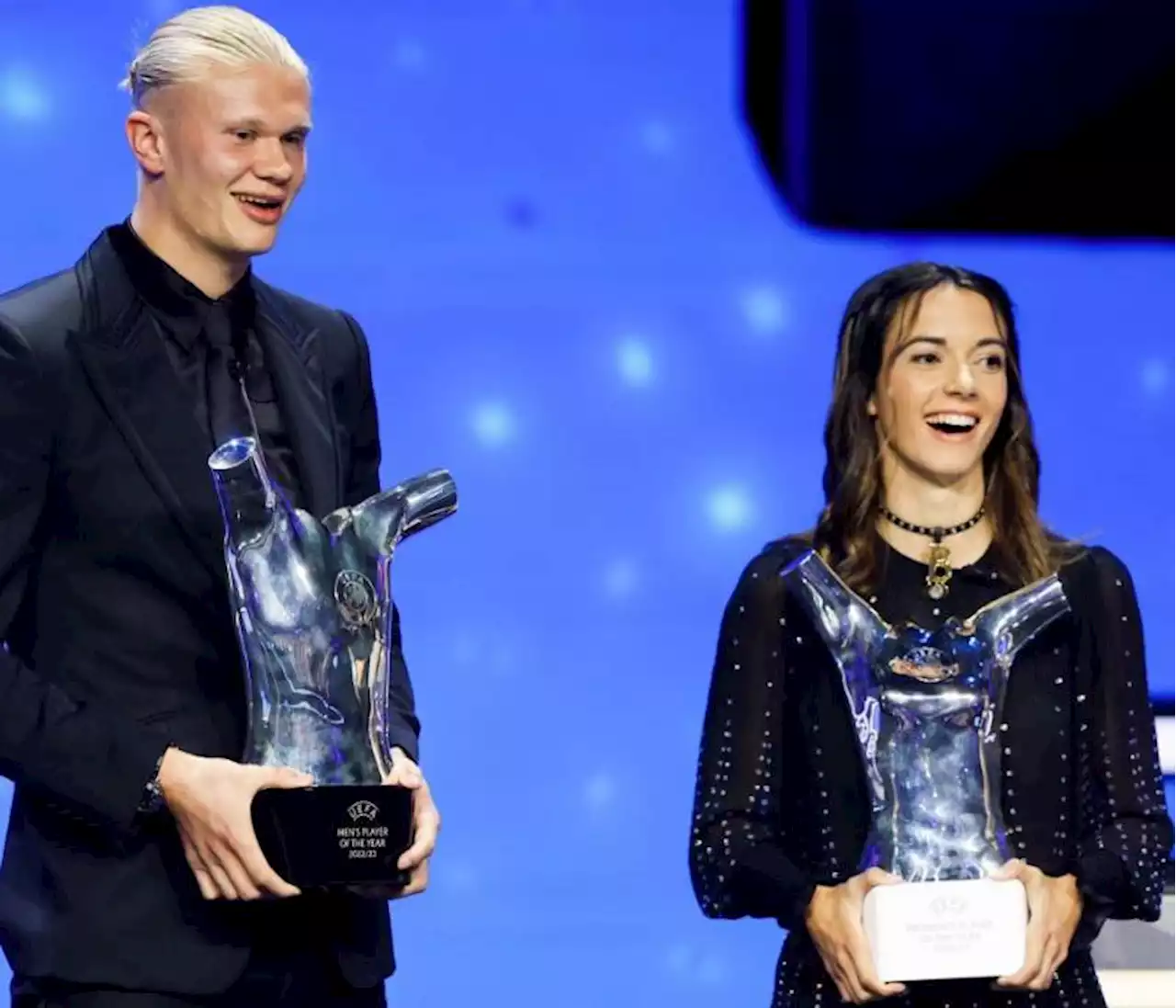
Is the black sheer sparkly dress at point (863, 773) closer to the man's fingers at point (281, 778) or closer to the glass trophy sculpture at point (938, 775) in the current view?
the glass trophy sculpture at point (938, 775)

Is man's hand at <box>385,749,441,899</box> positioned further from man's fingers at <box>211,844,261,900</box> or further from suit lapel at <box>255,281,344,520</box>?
suit lapel at <box>255,281,344,520</box>

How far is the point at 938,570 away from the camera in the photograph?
195 cm

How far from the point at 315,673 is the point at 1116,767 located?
727 millimetres

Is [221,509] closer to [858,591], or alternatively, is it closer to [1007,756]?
[858,591]

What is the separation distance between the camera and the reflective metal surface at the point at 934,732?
175 centimetres

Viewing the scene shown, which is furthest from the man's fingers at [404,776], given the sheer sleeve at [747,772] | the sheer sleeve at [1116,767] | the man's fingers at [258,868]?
the sheer sleeve at [1116,767]

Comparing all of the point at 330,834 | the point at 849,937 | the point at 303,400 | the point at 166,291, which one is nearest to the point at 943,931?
the point at 849,937

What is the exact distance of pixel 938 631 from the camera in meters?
1.81

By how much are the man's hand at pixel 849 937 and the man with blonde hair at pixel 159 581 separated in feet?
1.17

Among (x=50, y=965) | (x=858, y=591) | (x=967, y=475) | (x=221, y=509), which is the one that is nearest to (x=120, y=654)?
(x=221, y=509)

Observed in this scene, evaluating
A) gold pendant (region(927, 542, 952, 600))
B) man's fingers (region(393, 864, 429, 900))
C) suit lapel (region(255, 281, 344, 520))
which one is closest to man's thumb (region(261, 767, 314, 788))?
man's fingers (region(393, 864, 429, 900))

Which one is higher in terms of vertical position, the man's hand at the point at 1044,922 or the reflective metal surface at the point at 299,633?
the reflective metal surface at the point at 299,633

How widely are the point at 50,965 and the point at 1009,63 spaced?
138 centimetres

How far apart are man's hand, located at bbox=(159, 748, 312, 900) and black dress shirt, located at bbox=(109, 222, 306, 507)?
25cm
